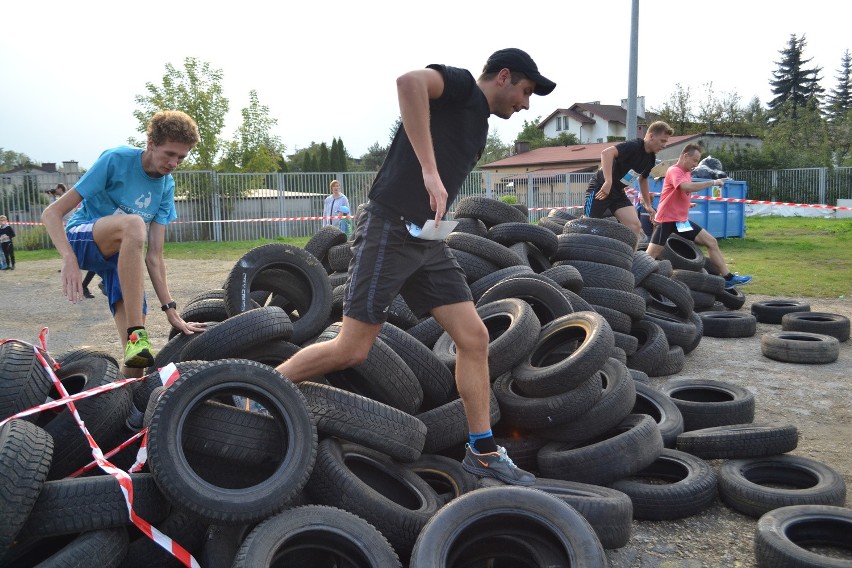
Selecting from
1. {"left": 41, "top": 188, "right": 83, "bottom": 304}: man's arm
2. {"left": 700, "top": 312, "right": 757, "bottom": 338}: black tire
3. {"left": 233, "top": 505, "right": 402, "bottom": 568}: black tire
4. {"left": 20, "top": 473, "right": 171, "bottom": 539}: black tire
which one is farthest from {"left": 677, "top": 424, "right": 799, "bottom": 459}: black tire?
{"left": 700, "top": 312, "right": 757, "bottom": 338}: black tire

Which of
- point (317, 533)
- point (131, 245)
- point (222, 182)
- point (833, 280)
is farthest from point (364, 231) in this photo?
point (222, 182)

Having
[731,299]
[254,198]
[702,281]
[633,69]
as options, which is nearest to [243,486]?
[702,281]

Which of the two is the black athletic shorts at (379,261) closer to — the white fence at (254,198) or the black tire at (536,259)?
the black tire at (536,259)

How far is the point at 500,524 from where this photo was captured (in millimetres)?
3016

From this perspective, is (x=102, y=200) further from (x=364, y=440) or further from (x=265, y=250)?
Answer: (x=364, y=440)

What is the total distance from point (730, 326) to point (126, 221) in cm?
699

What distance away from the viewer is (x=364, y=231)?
357cm

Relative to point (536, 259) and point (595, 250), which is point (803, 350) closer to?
point (595, 250)

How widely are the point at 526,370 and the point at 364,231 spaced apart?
1671mm

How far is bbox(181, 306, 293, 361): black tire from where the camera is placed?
4.04 meters

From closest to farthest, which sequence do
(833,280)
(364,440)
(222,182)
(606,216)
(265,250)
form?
1. (364,440)
2. (265,250)
3. (606,216)
4. (833,280)
5. (222,182)

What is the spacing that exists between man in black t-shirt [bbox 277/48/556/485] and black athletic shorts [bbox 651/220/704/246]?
7.06 metres

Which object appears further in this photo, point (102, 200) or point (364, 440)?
point (102, 200)

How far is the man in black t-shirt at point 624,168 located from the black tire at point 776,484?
207 inches
